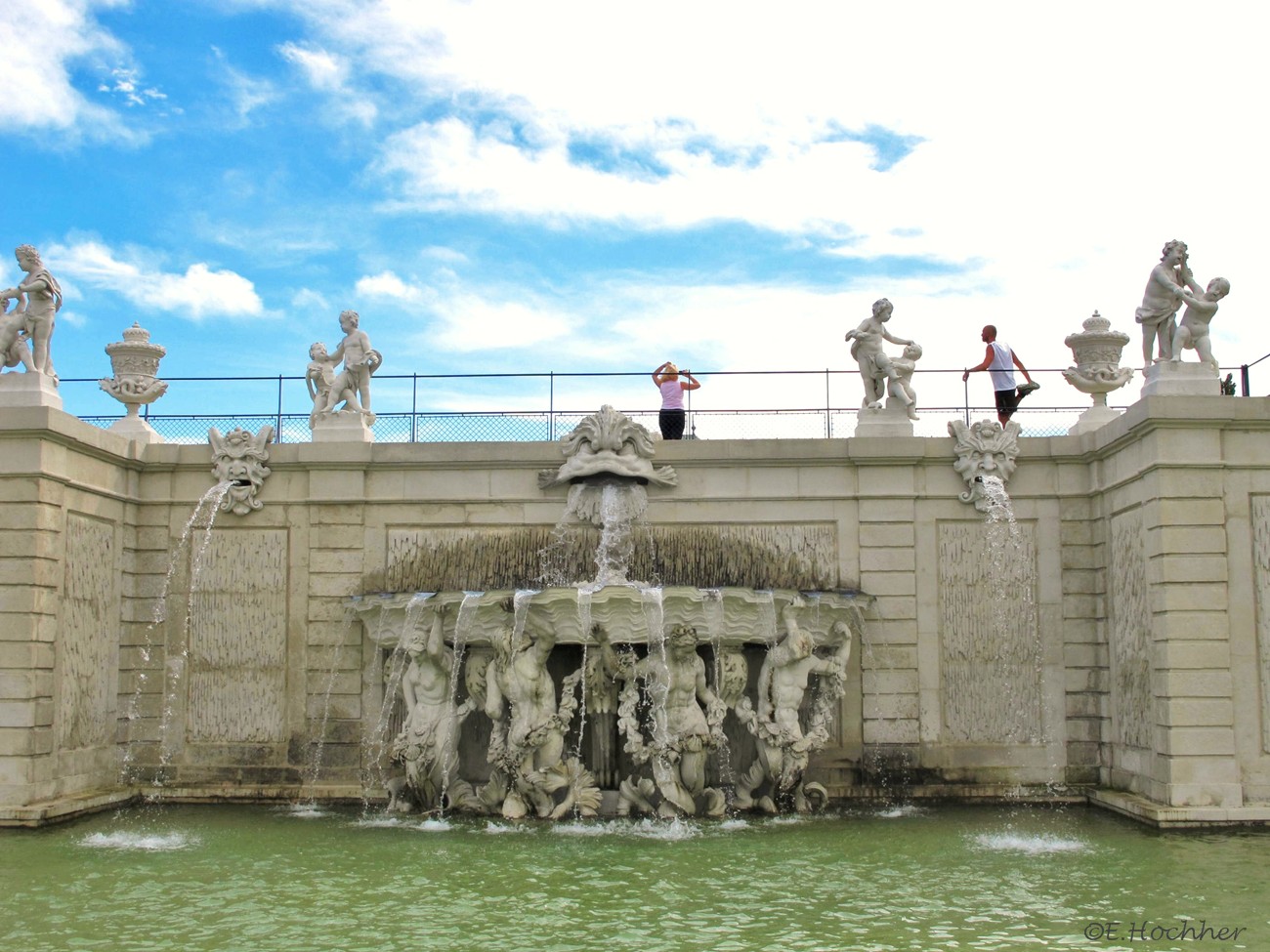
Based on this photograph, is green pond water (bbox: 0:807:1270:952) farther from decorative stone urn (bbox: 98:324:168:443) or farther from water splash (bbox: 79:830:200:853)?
decorative stone urn (bbox: 98:324:168:443)

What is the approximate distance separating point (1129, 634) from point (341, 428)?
1021cm

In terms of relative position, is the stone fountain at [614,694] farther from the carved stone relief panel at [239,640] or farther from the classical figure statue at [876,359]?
the classical figure statue at [876,359]

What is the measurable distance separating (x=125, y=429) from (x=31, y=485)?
300cm

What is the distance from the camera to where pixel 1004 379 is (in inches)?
710

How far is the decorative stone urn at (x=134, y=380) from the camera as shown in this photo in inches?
698

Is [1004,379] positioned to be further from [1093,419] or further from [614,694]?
[614,694]

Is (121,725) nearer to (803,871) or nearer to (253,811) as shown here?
(253,811)

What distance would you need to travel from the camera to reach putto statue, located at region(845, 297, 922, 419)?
16.9m

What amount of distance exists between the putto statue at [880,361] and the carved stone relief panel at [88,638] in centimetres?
989

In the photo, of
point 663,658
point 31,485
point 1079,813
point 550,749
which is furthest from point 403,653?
point 1079,813

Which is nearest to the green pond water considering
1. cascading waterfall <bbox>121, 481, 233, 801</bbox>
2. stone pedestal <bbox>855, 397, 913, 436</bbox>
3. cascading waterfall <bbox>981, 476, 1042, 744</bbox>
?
cascading waterfall <bbox>121, 481, 233, 801</bbox>


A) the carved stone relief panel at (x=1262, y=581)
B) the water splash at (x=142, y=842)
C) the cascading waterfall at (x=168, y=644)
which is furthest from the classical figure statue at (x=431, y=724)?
the carved stone relief panel at (x=1262, y=581)

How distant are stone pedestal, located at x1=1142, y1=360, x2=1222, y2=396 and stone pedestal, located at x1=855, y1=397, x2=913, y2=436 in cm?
310
